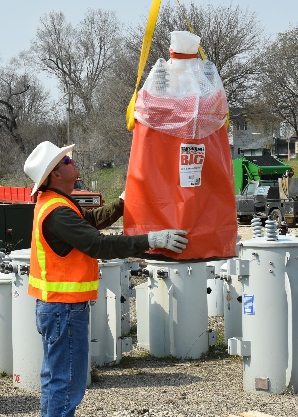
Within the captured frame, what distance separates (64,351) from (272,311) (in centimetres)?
230

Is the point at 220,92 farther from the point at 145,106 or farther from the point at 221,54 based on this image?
the point at 221,54

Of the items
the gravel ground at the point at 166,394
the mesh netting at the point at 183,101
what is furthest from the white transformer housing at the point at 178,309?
the mesh netting at the point at 183,101

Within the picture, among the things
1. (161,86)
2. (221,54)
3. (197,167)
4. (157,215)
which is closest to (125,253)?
(157,215)

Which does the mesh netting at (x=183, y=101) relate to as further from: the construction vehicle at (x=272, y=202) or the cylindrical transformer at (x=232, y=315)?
the construction vehicle at (x=272, y=202)

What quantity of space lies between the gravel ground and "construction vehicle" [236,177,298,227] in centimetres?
1861

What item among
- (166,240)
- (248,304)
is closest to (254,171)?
(248,304)

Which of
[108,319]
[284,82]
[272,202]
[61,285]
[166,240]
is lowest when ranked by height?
[108,319]

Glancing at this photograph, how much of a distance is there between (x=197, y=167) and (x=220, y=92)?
50cm

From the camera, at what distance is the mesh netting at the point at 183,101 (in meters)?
4.20

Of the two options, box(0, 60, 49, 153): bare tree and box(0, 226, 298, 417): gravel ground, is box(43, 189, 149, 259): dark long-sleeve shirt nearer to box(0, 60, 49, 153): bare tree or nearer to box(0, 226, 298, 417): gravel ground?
box(0, 226, 298, 417): gravel ground

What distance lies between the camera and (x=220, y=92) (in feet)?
14.3

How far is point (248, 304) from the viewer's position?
6188 mm

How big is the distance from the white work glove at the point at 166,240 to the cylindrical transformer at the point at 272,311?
82.3 inches

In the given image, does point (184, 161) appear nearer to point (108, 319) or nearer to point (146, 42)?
point (146, 42)
